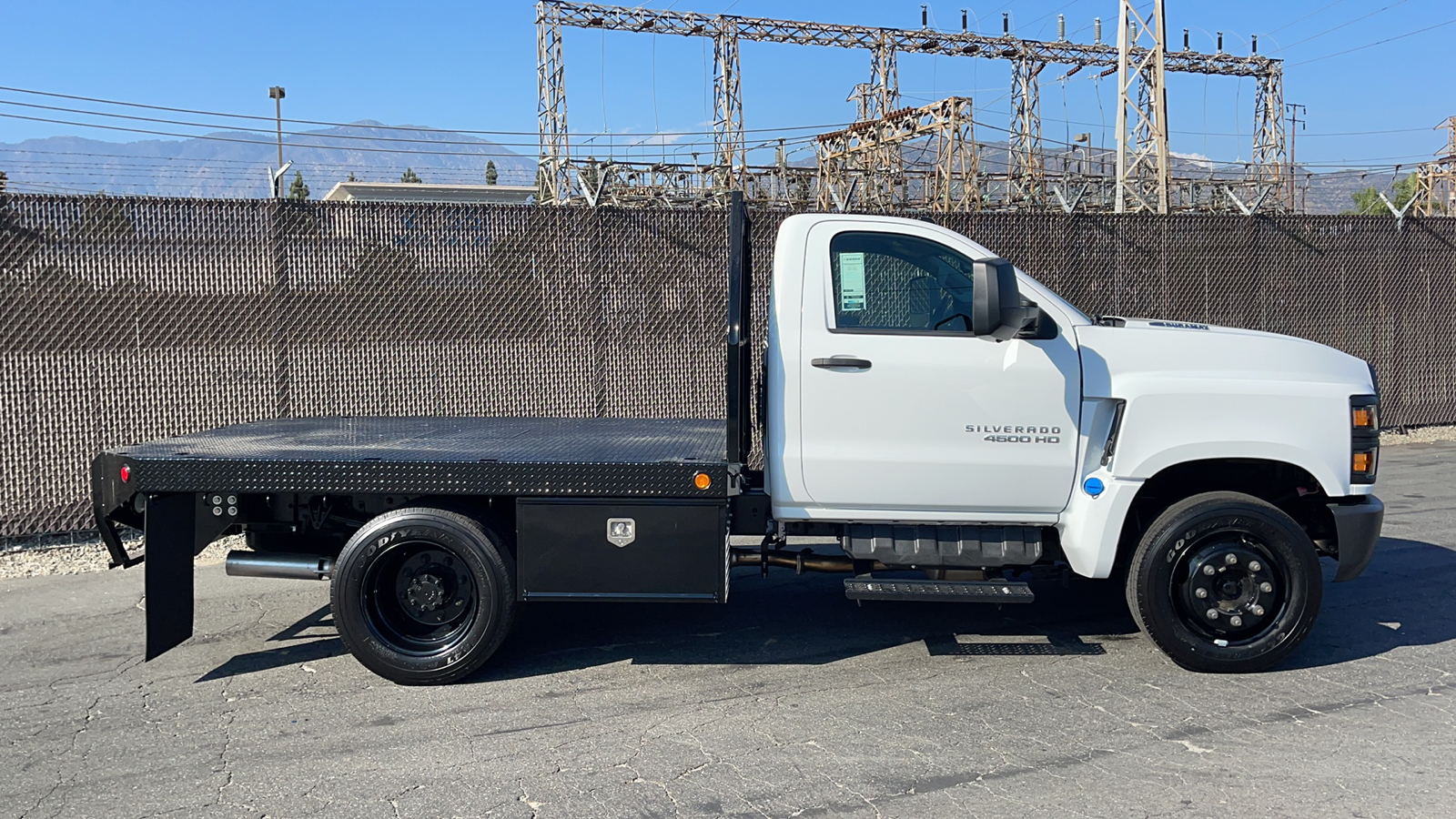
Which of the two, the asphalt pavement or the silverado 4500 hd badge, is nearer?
the asphalt pavement

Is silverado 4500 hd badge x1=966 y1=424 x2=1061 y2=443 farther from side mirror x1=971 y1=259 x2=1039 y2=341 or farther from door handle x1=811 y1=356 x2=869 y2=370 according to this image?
door handle x1=811 y1=356 x2=869 y2=370

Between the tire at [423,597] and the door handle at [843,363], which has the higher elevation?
the door handle at [843,363]

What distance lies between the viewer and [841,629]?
6.29 metres

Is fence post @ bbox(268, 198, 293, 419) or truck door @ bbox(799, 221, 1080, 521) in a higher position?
fence post @ bbox(268, 198, 293, 419)

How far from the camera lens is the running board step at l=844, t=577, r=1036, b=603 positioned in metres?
5.40

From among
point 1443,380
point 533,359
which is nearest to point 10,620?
point 533,359

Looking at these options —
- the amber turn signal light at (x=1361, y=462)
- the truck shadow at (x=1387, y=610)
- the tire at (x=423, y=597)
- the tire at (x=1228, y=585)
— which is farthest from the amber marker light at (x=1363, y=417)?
the tire at (x=423, y=597)

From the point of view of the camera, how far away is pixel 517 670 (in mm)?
5617

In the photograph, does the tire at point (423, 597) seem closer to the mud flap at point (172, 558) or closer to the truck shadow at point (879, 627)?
the truck shadow at point (879, 627)

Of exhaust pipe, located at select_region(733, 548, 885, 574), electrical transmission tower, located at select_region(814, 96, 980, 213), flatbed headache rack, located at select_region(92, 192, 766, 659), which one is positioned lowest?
exhaust pipe, located at select_region(733, 548, 885, 574)

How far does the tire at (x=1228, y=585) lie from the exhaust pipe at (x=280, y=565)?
4.15 m

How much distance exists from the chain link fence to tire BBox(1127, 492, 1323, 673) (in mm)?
4995

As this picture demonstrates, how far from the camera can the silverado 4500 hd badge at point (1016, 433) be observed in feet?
17.8

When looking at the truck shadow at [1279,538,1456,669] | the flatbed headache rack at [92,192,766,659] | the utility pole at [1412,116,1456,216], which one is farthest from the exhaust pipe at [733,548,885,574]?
the utility pole at [1412,116,1456,216]
